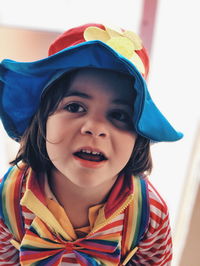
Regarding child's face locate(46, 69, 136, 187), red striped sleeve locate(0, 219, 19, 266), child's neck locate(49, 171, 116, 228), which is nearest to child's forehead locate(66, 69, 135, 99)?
child's face locate(46, 69, 136, 187)

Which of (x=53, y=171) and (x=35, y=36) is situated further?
(x=35, y=36)

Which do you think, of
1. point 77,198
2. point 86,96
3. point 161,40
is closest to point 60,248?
point 77,198

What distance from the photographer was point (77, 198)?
0.54 metres

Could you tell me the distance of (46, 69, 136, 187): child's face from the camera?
425 mm

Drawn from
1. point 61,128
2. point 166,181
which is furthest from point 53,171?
point 166,181

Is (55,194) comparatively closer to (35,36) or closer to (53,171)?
(53,171)

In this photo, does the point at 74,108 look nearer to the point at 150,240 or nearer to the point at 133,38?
the point at 133,38

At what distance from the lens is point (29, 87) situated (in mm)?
490

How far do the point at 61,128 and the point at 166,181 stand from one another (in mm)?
758

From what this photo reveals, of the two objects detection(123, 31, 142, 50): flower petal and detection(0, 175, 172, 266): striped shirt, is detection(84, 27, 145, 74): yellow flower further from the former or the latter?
detection(0, 175, 172, 266): striped shirt

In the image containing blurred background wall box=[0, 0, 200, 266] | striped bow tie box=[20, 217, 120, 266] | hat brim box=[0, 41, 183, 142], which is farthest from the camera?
blurred background wall box=[0, 0, 200, 266]

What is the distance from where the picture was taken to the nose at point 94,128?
415 millimetres

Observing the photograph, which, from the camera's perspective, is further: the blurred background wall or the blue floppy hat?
the blurred background wall

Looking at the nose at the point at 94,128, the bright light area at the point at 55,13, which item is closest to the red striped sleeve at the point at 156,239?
the nose at the point at 94,128
